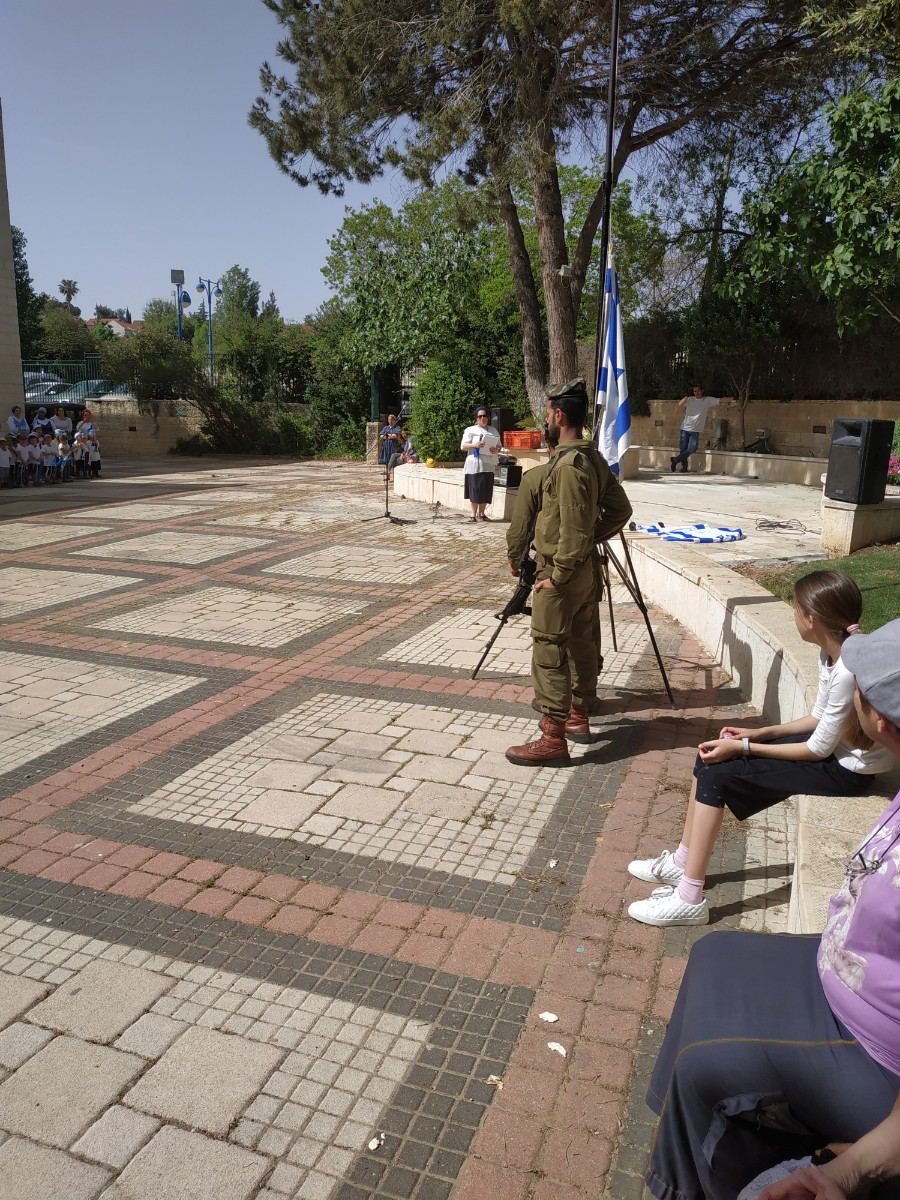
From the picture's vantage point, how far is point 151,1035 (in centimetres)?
279

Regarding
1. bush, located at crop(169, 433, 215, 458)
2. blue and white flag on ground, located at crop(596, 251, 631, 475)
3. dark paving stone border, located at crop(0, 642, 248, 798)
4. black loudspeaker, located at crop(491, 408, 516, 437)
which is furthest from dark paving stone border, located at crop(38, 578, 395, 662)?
bush, located at crop(169, 433, 215, 458)

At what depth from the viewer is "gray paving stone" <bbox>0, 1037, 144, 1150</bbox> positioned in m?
2.44

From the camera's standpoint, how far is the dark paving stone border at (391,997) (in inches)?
92.5

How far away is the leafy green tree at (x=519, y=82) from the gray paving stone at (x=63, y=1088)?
44.3 ft

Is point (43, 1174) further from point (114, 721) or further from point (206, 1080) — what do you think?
point (114, 721)

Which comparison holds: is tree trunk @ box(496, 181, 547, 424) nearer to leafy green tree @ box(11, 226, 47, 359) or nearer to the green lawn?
the green lawn

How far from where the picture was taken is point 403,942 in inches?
128

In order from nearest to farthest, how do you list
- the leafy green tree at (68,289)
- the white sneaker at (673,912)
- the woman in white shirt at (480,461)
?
1. the white sneaker at (673,912)
2. the woman in white shirt at (480,461)
3. the leafy green tree at (68,289)

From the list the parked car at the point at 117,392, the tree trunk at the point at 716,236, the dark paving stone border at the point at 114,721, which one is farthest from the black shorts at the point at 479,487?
the parked car at the point at 117,392

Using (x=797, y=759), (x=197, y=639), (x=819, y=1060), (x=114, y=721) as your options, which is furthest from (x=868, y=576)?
(x=819, y=1060)

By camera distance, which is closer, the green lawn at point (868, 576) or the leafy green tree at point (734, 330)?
the green lawn at point (868, 576)

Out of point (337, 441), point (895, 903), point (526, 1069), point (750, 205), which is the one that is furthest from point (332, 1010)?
point (337, 441)

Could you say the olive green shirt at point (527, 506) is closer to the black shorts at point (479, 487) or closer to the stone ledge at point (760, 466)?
the black shorts at point (479, 487)

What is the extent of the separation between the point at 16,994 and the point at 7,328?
22.4 meters
